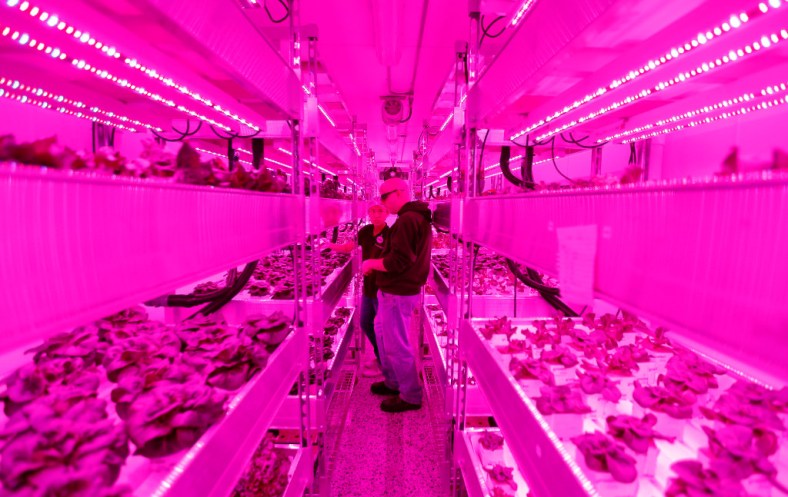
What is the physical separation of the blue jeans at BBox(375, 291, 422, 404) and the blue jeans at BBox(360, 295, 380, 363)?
62 centimetres

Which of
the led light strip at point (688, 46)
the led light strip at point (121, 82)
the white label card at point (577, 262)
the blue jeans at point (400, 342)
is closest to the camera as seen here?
the led light strip at point (688, 46)

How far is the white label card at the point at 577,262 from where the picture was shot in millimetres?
1065

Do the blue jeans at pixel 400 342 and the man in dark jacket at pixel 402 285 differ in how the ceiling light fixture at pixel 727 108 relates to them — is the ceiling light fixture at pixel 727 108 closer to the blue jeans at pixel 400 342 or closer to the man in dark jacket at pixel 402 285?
the man in dark jacket at pixel 402 285

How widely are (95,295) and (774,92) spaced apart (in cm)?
216

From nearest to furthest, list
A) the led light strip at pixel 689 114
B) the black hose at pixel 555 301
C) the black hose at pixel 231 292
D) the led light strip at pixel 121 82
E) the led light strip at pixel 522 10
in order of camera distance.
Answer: the led light strip at pixel 121 82, the led light strip at pixel 689 114, the led light strip at pixel 522 10, the black hose at pixel 231 292, the black hose at pixel 555 301

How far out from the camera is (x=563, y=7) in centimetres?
124

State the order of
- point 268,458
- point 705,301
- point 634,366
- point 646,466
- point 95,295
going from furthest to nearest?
point 268,458, point 634,366, point 646,466, point 95,295, point 705,301

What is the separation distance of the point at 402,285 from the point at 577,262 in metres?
2.89

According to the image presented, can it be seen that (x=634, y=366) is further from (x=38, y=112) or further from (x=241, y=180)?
(x=38, y=112)

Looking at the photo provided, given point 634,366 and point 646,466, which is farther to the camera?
point 634,366

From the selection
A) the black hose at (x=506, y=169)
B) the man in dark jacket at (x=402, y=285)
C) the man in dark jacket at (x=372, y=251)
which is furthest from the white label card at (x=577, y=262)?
the man in dark jacket at (x=372, y=251)

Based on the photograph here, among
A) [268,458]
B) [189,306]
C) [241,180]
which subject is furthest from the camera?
[189,306]

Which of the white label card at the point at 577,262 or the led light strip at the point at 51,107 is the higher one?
the led light strip at the point at 51,107

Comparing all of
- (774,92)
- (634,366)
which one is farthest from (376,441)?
(774,92)
